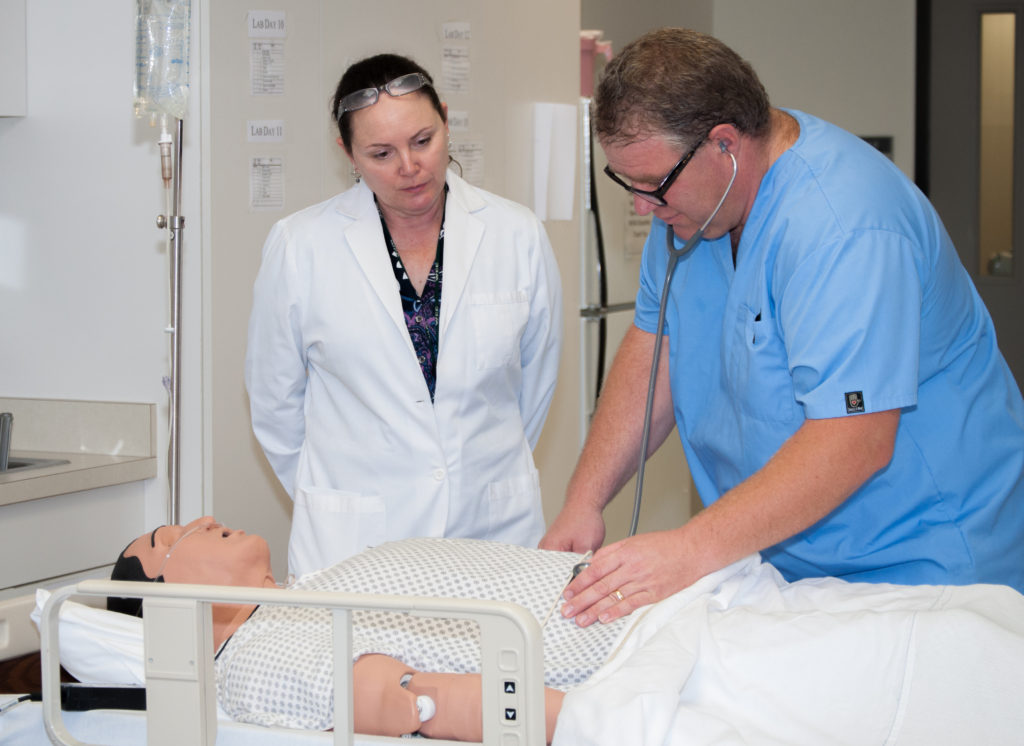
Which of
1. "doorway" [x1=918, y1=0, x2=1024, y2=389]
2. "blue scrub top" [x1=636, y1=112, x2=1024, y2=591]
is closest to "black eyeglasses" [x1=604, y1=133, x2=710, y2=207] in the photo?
"blue scrub top" [x1=636, y1=112, x2=1024, y2=591]

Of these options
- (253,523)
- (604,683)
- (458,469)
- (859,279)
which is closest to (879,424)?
(859,279)

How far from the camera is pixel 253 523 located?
7.36ft

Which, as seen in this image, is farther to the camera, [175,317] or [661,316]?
[175,317]

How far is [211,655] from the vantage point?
1.04 metres

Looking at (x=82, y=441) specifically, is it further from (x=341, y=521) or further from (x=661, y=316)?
(x=661, y=316)

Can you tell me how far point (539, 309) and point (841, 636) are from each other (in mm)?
1094

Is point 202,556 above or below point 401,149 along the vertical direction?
below

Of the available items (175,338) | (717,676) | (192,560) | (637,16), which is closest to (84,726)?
(192,560)

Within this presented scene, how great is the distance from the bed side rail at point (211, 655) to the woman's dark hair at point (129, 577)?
16.5 inches

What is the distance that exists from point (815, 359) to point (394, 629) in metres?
0.60

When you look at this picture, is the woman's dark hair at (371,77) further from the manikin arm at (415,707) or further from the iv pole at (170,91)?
the manikin arm at (415,707)

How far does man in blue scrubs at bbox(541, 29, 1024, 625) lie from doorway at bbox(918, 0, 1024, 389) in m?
3.50

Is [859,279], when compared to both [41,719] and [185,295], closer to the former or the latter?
[41,719]

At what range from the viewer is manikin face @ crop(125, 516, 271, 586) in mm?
1494
